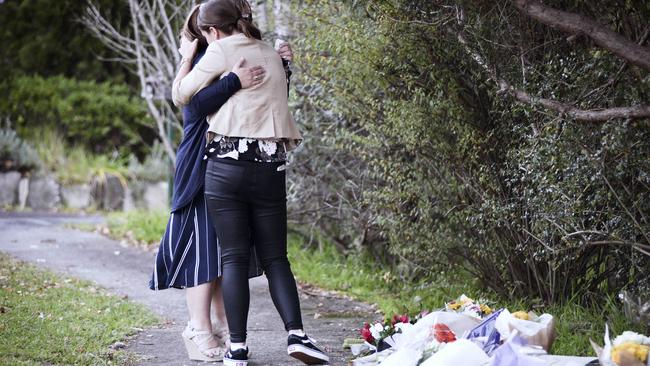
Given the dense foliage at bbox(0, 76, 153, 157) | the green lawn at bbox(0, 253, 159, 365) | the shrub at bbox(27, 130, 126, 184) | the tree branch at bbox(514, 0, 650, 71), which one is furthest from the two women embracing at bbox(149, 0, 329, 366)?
the dense foliage at bbox(0, 76, 153, 157)

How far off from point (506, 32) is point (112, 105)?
446 inches

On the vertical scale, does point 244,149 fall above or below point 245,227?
above

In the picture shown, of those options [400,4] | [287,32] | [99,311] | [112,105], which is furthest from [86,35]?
[400,4]

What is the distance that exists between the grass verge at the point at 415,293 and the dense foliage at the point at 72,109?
764 centimetres

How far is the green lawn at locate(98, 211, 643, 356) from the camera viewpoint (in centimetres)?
435

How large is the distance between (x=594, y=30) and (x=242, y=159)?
5.20 feet

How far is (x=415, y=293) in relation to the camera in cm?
604

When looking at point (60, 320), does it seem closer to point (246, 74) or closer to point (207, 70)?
point (207, 70)

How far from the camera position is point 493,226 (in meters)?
4.79

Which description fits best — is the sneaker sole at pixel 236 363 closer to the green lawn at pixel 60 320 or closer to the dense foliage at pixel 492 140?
the green lawn at pixel 60 320

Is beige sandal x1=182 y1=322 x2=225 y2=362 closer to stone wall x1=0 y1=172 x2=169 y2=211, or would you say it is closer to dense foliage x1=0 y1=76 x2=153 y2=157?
stone wall x1=0 y1=172 x2=169 y2=211

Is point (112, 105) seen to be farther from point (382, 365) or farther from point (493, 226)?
point (382, 365)

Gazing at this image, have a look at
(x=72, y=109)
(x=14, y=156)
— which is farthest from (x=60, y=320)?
(x=72, y=109)

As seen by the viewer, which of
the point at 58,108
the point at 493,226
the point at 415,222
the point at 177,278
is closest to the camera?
the point at 177,278
